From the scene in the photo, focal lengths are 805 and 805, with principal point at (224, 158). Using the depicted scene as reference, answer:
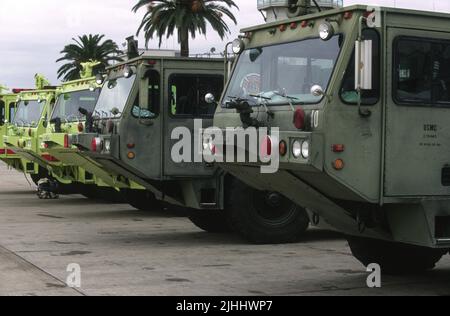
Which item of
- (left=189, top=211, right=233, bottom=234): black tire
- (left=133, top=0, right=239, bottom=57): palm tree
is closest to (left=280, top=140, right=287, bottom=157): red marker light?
(left=189, top=211, right=233, bottom=234): black tire

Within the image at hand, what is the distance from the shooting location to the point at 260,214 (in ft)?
36.2

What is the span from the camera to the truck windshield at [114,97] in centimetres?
1171

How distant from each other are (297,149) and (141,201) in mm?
9233

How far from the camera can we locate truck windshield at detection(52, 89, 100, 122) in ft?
53.5

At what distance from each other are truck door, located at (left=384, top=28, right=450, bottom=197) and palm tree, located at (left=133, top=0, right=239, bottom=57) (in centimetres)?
A: 2669

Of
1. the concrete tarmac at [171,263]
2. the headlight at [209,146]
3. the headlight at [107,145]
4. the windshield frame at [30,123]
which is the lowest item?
the concrete tarmac at [171,263]

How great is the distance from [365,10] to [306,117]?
1.03 m

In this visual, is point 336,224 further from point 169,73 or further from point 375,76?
point 169,73

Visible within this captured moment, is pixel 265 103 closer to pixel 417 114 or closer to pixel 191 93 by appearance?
pixel 417 114

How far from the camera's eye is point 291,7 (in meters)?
7.87

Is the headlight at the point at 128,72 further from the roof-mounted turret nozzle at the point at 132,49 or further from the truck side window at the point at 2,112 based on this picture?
the truck side window at the point at 2,112


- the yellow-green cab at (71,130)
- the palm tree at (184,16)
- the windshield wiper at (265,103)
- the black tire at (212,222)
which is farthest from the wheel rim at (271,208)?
the palm tree at (184,16)

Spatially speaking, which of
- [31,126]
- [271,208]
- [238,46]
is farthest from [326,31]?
[31,126]
